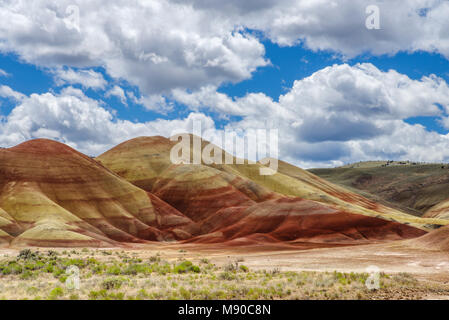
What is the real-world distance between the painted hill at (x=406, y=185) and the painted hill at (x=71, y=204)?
3054 inches

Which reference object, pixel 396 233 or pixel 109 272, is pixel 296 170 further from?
pixel 109 272

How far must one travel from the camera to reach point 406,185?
161 m

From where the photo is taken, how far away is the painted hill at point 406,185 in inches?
5433

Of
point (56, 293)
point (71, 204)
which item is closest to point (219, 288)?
point (56, 293)

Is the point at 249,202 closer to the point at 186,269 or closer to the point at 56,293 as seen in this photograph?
the point at 186,269

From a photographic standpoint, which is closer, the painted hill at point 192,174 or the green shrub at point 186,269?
the green shrub at point 186,269

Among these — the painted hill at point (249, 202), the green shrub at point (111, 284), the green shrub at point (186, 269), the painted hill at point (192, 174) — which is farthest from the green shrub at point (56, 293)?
the painted hill at point (192, 174)

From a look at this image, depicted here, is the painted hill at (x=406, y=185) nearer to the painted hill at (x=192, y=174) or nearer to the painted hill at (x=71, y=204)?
the painted hill at (x=192, y=174)

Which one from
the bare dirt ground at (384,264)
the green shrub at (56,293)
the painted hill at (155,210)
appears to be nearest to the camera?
the green shrub at (56,293)

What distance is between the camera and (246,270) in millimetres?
28125

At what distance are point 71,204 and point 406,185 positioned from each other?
431 feet

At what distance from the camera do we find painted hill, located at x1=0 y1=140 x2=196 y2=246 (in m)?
58.5
